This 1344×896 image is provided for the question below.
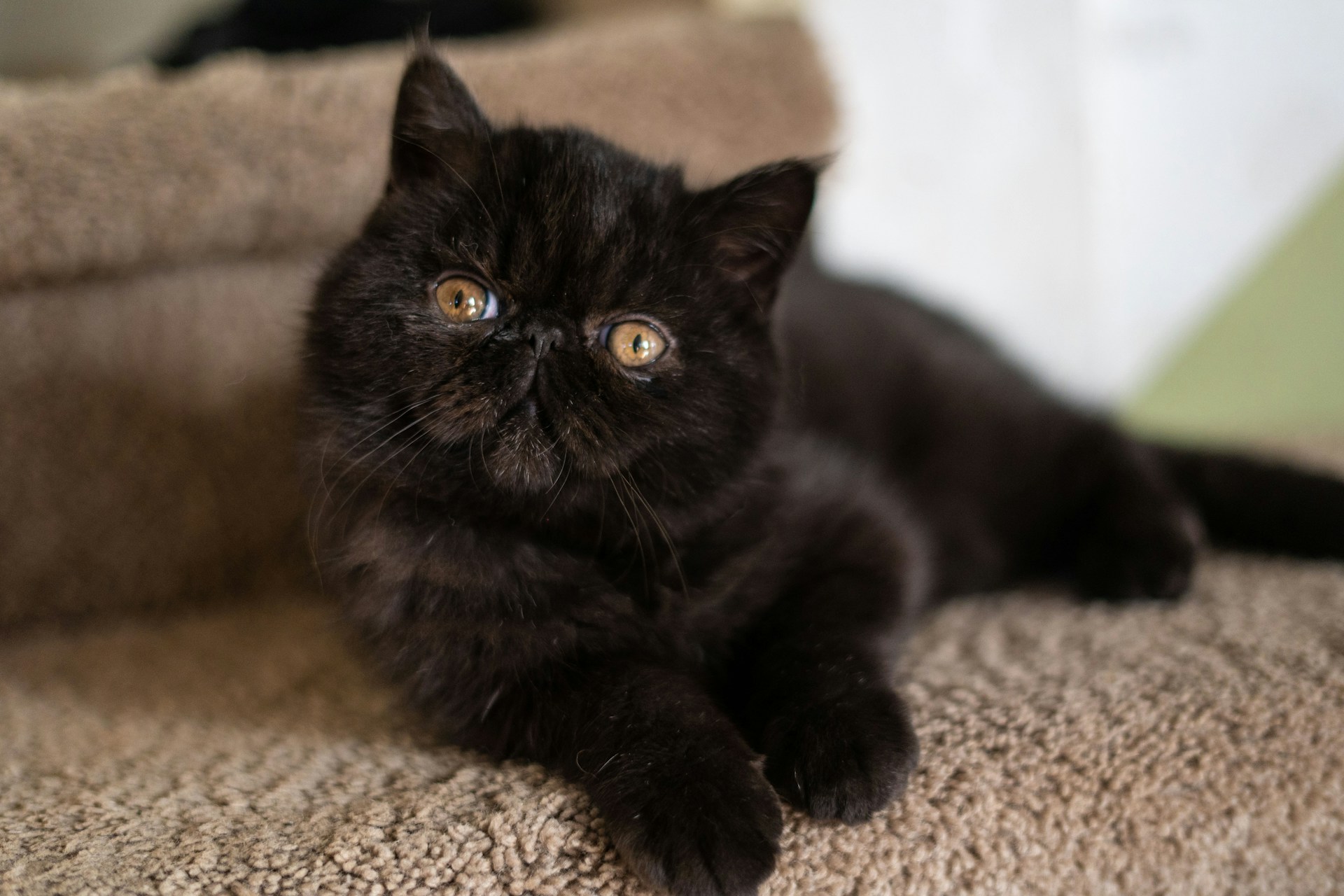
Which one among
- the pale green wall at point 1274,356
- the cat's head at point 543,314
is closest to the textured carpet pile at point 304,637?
the cat's head at point 543,314

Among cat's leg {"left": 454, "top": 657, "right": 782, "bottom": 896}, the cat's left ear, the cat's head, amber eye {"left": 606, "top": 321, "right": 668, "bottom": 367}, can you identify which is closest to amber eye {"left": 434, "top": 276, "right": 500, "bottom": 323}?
the cat's head

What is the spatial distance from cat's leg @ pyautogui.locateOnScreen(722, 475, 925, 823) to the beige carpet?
0.05 m

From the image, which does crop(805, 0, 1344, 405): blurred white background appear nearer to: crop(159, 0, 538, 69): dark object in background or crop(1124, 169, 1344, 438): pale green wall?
crop(1124, 169, 1344, 438): pale green wall

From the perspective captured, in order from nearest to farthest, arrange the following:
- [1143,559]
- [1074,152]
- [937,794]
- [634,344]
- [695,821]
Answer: [695,821], [937,794], [634,344], [1143,559], [1074,152]

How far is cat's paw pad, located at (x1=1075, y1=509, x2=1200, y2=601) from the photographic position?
1241mm

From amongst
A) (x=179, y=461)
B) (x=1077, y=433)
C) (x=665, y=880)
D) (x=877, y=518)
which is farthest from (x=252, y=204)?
(x=1077, y=433)

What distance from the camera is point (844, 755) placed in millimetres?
810

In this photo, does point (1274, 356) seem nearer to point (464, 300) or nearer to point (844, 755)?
point (844, 755)

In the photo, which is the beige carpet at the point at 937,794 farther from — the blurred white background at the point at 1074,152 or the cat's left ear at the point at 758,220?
the blurred white background at the point at 1074,152

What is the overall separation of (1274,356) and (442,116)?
80.2 inches

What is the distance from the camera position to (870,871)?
80cm

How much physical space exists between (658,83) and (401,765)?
4.12 feet

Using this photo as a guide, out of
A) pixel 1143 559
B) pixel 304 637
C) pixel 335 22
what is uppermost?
pixel 335 22

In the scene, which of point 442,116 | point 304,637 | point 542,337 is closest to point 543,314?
point 542,337
